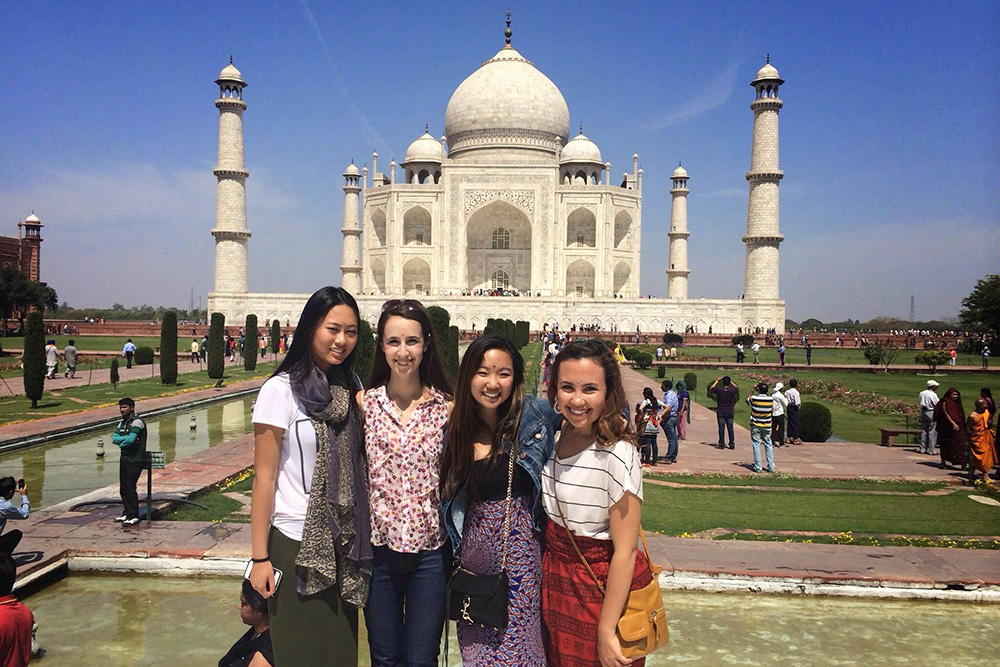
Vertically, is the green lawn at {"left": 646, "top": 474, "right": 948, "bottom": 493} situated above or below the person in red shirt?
below

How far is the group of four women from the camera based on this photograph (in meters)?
1.75

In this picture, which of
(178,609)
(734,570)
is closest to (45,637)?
(178,609)

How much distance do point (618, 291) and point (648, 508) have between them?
2762 cm

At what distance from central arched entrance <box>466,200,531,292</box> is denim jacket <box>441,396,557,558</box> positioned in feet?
101

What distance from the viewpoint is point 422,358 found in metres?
1.96

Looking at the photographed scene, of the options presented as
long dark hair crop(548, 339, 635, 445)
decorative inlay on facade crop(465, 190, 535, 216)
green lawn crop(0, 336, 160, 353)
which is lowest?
green lawn crop(0, 336, 160, 353)

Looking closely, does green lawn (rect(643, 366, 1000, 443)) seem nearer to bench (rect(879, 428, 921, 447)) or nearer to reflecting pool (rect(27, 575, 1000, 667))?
bench (rect(879, 428, 921, 447))

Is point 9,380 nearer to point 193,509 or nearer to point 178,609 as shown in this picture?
point 193,509

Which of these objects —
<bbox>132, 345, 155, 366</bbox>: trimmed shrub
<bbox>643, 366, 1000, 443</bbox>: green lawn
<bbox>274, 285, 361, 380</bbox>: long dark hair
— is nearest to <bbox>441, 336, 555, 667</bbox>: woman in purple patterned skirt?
<bbox>274, 285, 361, 380</bbox>: long dark hair

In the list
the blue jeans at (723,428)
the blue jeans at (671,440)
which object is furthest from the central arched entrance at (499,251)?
the blue jeans at (671,440)

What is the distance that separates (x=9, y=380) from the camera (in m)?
12.7

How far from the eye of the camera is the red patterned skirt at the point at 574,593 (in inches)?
68.6

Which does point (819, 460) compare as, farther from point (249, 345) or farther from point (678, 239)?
point (678, 239)

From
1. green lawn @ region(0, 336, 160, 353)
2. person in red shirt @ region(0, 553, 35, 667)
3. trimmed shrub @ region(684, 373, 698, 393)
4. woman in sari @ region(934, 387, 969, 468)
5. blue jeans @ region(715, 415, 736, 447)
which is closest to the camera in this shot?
person in red shirt @ region(0, 553, 35, 667)
